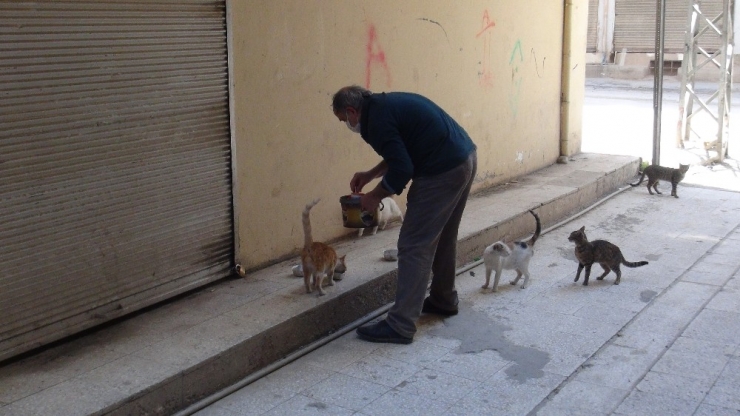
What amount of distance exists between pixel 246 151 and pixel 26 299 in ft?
6.78

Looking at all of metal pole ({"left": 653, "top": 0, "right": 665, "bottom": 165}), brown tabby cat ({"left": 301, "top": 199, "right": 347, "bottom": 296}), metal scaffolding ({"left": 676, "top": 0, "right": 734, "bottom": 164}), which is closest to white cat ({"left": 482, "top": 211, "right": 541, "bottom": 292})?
brown tabby cat ({"left": 301, "top": 199, "right": 347, "bottom": 296})

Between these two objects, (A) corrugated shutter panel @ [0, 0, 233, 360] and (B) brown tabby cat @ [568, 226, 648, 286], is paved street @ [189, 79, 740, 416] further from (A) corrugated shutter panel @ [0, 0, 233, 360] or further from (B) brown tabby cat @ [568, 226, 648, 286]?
(A) corrugated shutter panel @ [0, 0, 233, 360]

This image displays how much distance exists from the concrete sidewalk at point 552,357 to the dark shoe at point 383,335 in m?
0.05

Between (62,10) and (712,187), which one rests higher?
(62,10)

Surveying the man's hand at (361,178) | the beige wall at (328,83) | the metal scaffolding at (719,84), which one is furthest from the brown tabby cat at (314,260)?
the metal scaffolding at (719,84)

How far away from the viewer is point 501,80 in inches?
400

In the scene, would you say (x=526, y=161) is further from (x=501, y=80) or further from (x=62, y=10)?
(x=62, y=10)

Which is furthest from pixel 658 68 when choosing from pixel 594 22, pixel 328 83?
pixel 594 22

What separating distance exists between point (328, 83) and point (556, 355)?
3055 mm

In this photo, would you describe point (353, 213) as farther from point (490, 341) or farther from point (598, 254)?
point (598, 254)

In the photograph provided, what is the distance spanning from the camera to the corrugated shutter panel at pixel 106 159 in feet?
15.4

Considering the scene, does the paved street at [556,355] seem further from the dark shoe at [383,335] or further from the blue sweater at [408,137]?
the blue sweater at [408,137]

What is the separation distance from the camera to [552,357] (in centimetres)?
545

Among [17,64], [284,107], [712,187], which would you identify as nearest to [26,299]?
[17,64]
